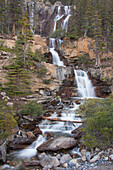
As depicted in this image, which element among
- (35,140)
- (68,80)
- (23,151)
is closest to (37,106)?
(35,140)

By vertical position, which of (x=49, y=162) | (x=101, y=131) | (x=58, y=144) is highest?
(x=101, y=131)

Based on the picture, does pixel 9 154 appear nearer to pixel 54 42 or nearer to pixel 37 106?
pixel 37 106

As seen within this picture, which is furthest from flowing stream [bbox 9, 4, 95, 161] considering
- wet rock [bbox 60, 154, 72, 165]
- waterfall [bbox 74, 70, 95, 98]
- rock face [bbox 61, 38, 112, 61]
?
rock face [bbox 61, 38, 112, 61]

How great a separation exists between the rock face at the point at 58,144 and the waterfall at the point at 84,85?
53.3ft

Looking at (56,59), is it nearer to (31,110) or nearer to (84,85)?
(84,85)

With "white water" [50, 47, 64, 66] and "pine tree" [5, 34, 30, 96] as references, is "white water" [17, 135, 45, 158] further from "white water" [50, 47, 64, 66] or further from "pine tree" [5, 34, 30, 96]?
"white water" [50, 47, 64, 66]

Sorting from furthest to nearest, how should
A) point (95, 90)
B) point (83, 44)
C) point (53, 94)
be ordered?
point (83, 44), point (95, 90), point (53, 94)

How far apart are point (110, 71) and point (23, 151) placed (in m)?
24.6

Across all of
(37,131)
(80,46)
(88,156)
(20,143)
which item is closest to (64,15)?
(80,46)

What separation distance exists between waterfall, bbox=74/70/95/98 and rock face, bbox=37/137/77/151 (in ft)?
53.3

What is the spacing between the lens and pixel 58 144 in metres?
9.53

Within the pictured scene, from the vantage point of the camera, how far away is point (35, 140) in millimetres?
11016

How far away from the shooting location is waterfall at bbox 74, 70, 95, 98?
2584cm

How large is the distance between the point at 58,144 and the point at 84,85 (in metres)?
18.5
